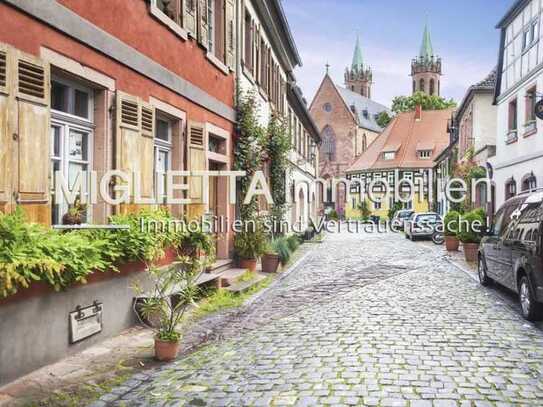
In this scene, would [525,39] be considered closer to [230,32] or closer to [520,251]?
[230,32]

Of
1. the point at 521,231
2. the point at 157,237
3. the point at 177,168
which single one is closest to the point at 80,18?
the point at 157,237

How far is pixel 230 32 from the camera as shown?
42.5 ft

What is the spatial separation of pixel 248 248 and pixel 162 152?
396 centimetres

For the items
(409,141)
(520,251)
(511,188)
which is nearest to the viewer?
(520,251)

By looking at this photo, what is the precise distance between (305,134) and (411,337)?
2731 cm

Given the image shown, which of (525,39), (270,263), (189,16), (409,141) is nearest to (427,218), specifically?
(525,39)

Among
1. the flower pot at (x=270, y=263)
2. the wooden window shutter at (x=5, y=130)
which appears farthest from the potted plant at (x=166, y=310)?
the flower pot at (x=270, y=263)

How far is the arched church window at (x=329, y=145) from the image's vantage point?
252 feet

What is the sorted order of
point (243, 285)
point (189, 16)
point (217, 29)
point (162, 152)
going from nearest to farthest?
point (162, 152) < point (189, 16) < point (243, 285) < point (217, 29)

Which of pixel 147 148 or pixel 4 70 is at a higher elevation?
pixel 4 70

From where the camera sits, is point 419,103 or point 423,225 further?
point 419,103

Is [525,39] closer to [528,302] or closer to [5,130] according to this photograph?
[528,302]

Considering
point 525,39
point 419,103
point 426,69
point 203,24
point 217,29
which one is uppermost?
point 426,69

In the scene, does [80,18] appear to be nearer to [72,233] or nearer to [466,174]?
[72,233]
